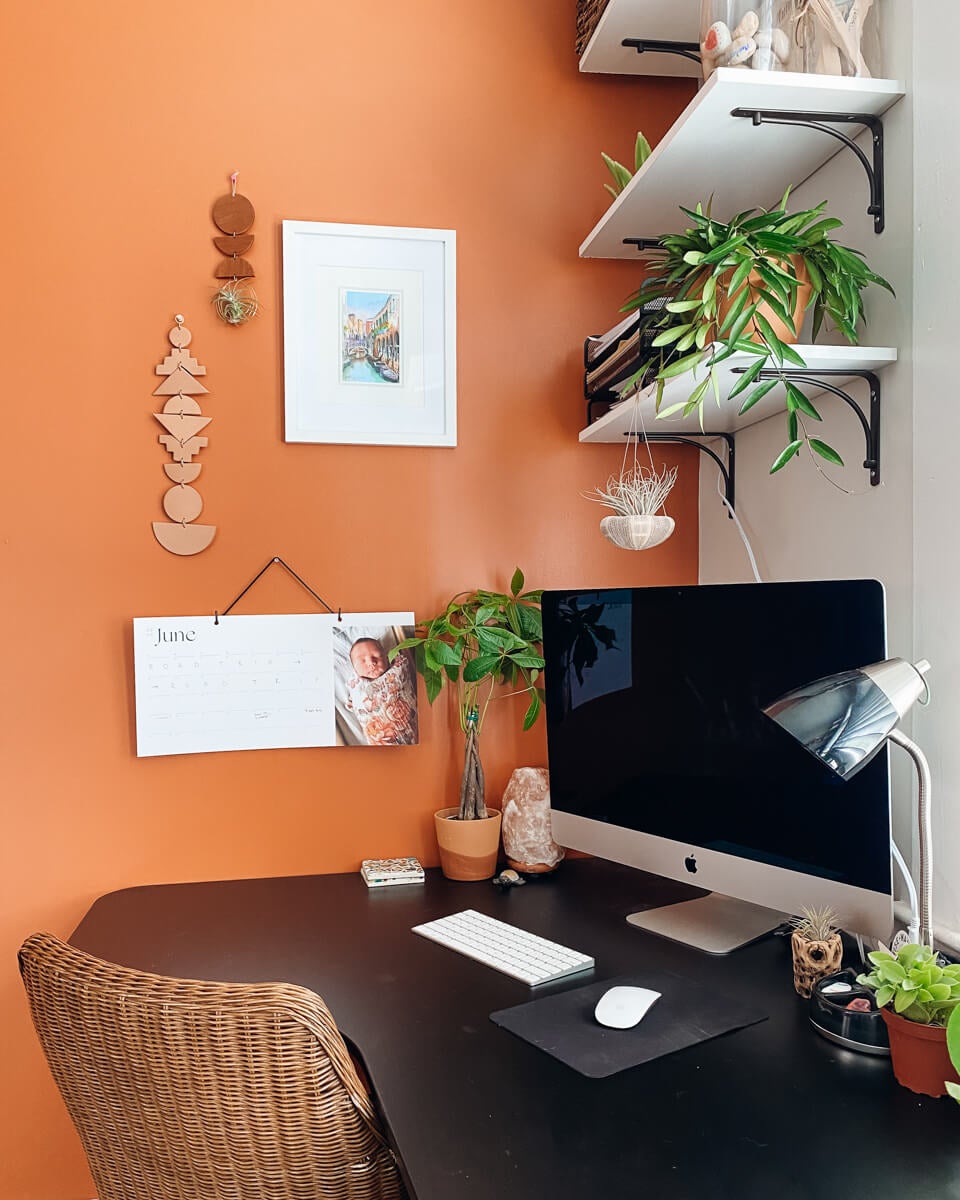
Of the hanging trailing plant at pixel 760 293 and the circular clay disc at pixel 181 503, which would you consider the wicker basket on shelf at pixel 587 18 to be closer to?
the hanging trailing plant at pixel 760 293

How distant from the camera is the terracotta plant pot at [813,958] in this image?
3.98 ft

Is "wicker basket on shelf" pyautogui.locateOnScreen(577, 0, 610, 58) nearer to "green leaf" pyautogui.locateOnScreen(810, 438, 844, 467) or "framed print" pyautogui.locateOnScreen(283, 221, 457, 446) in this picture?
"framed print" pyautogui.locateOnScreen(283, 221, 457, 446)

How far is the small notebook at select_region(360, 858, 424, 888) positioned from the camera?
5.88 ft

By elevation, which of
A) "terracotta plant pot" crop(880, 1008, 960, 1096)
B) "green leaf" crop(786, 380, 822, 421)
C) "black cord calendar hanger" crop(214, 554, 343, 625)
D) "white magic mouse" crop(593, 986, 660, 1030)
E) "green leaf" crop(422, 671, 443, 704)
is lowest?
"white magic mouse" crop(593, 986, 660, 1030)

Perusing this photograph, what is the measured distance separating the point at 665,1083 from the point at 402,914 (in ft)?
2.24

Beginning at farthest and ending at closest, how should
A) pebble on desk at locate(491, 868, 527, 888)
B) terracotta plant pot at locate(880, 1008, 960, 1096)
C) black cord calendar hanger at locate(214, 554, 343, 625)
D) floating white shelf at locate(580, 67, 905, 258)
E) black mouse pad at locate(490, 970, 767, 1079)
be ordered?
black cord calendar hanger at locate(214, 554, 343, 625), pebble on desk at locate(491, 868, 527, 888), floating white shelf at locate(580, 67, 905, 258), black mouse pad at locate(490, 970, 767, 1079), terracotta plant pot at locate(880, 1008, 960, 1096)

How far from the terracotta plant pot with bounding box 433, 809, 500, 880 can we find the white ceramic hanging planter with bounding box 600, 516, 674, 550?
560mm

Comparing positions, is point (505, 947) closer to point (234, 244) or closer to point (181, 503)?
point (181, 503)

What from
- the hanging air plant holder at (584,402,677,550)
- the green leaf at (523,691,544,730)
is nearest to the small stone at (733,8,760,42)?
the hanging air plant holder at (584,402,677,550)

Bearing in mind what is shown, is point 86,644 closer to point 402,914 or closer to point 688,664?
point 402,914

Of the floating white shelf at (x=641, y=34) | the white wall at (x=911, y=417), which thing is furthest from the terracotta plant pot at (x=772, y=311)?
the floating white shelf at (x=641, y=34)

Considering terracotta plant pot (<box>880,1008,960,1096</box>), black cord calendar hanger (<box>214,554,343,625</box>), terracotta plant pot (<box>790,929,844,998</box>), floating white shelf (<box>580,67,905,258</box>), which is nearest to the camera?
terracotta plant pot (<box>880,1008,960,1096</box>)

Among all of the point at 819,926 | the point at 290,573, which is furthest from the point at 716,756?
the point at 290,573

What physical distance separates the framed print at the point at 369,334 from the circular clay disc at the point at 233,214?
74 millimetres
